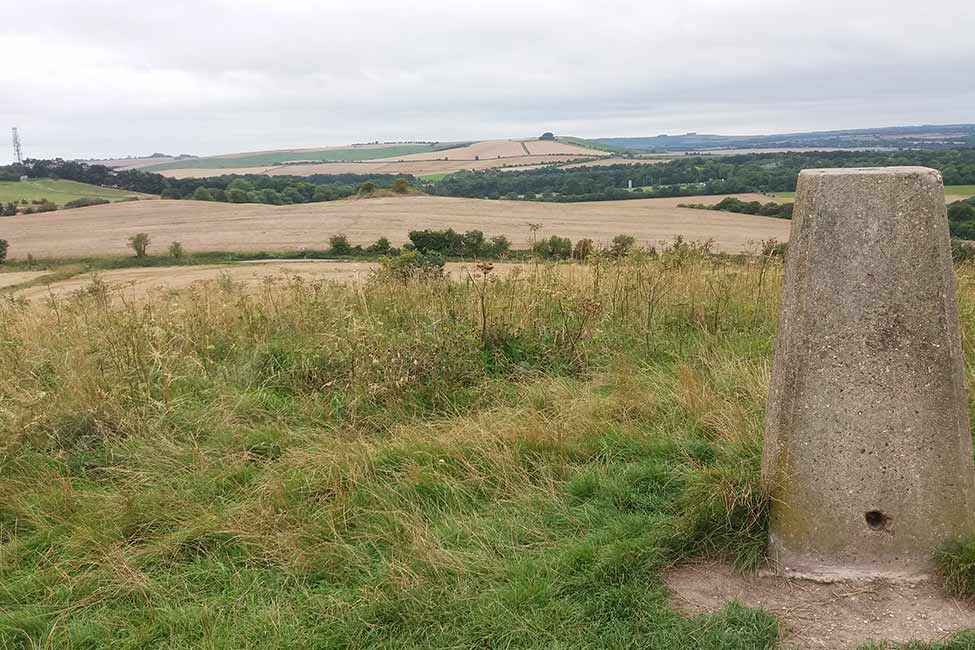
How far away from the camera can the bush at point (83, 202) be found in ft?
203

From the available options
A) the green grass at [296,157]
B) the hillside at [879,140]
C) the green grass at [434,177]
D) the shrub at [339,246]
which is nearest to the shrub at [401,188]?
the green grass at [434,177]

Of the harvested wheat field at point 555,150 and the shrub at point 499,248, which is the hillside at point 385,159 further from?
the shrub at point 499,248

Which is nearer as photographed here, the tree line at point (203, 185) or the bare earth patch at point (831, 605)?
the bare earth patch at point (831, 605)

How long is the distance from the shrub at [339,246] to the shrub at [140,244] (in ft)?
36.4

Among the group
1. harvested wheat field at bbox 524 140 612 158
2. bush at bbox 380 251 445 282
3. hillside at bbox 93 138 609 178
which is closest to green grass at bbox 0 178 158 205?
hillside at bbox 93 138 609 178

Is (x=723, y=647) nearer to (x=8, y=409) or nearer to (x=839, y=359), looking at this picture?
(x=839, y=359)

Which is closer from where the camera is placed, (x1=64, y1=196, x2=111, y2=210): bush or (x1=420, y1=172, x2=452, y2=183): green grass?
(x1=64, y1=196, x2=111, y2=210): bush

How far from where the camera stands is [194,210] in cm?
5591

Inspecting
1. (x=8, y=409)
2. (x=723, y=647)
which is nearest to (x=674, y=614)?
(x=723, y=647)

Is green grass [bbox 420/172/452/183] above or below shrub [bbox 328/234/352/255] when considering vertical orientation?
above

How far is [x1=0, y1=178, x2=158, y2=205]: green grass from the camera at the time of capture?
65.1 metres

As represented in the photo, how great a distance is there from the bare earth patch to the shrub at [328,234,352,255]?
32.8 metres

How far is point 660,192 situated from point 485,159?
1913 inches

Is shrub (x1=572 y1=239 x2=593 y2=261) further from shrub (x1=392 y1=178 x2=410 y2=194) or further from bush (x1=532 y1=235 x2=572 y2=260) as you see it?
shrub (x1=392 y1=178 x2=410 y2=194)
